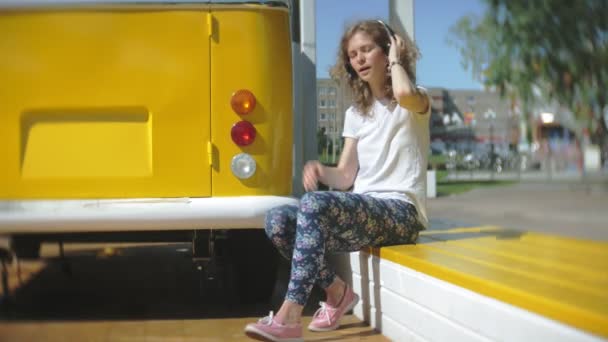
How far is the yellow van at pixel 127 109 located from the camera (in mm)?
3018

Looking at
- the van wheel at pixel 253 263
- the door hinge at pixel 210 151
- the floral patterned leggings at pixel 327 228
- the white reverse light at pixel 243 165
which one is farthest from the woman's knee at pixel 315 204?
the van wheel at pixel 253 263

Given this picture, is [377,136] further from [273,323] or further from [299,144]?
[273,323]

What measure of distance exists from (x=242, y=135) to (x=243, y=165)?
13cm

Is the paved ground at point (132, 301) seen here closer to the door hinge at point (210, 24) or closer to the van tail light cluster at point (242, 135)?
A: the van tail light cluster at point (242, 135)

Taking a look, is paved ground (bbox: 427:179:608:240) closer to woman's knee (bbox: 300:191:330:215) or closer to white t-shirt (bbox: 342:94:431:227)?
white t-shirt (bbox: 342:94:431:227)

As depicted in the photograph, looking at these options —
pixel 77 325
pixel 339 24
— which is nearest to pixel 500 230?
pixel 339 24

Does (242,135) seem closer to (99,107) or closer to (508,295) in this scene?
(99,107)

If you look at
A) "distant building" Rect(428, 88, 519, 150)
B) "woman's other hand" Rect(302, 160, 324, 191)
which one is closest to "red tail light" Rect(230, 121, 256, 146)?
"woman's other hand" Rect(302, 160, 324, 191)

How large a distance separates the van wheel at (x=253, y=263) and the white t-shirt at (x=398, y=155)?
2.40ft

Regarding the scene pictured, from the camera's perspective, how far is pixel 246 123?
3.05m

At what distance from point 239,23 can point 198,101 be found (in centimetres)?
40

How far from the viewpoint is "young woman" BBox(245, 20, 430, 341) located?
2581mm

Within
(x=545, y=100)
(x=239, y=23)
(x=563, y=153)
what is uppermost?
(x=239, y=23)

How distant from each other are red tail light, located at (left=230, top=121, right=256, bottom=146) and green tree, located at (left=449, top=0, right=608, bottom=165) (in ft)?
4.86
